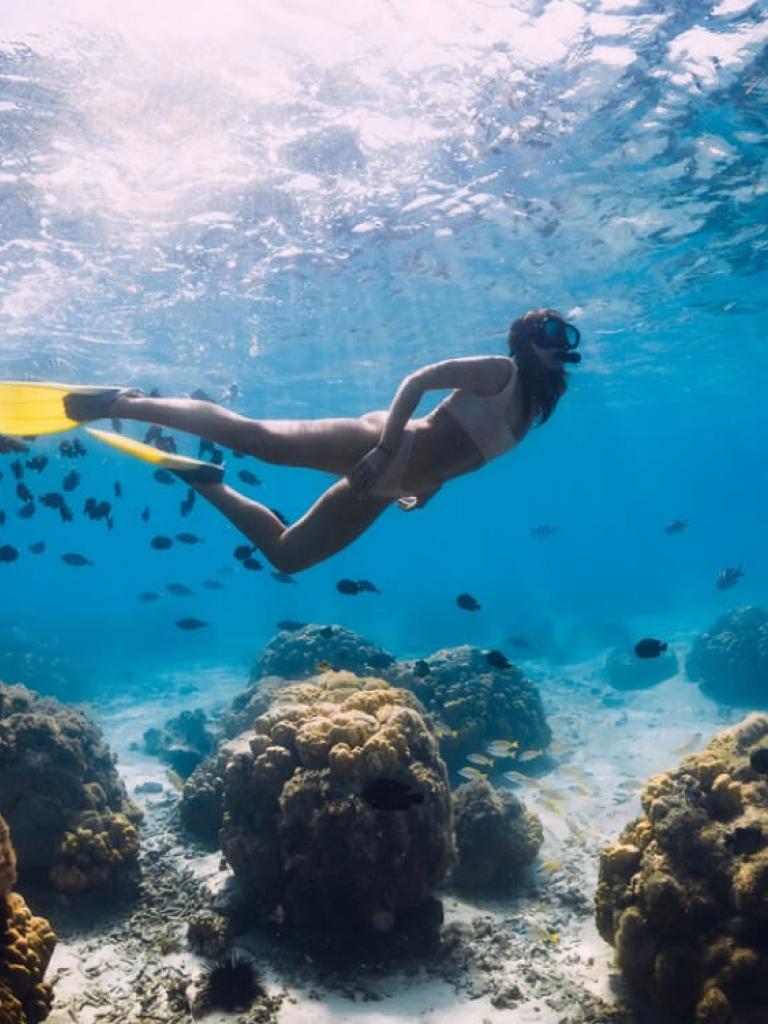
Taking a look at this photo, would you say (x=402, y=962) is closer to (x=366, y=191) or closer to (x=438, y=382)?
(x=438, y=382)

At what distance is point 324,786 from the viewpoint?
6.46 metres

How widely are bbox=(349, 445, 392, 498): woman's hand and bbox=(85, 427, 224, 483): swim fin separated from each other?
138cm

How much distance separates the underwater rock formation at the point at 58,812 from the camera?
729 cm

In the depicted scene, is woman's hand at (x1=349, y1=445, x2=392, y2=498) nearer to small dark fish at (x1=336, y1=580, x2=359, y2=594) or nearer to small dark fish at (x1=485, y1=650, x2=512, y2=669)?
small dark fish at (x1=485, y1=650, x2=512, y2=669)

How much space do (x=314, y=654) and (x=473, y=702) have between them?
3.80 m

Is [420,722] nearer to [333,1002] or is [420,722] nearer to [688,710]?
[333,1002]

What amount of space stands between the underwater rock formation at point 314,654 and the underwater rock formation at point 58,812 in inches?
239

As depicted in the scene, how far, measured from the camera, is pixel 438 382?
4.92 m

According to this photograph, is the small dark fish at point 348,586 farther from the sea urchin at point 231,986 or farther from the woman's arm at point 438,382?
the woman's arm at point 438,382

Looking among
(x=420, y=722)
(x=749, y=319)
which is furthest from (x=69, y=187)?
(x=749, y=319)

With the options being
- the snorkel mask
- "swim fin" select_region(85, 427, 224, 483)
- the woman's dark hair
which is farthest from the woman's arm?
"swim fin" select_region(85, 427, 224, 483)

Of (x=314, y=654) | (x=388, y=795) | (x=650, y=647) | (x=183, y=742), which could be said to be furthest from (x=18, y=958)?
(x=183, y=742)

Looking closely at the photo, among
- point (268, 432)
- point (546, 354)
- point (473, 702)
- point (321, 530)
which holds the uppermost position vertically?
point (546, 354)

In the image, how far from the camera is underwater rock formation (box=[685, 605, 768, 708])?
1875cm
